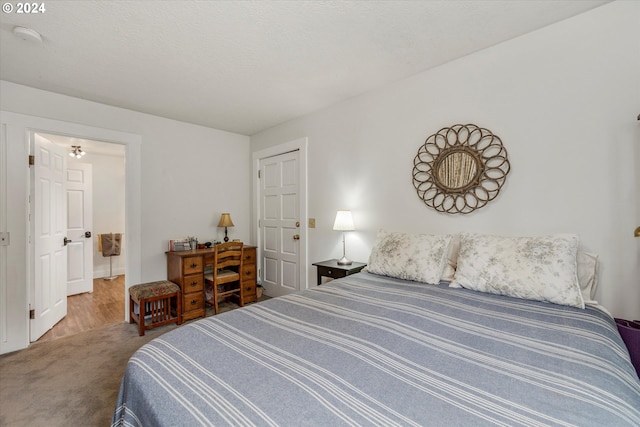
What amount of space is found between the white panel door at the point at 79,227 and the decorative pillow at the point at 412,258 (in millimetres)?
4833

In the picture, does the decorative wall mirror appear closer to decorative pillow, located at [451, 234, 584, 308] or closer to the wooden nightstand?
decorative pillow, located at [451, 234, 584, 308]

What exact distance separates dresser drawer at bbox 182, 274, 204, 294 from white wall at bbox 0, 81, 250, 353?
59 cm

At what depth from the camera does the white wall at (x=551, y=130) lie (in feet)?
5.53

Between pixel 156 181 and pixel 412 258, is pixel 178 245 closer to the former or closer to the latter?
pixel 156 181

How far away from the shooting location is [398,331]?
1.28 meters

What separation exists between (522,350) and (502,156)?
1.49m

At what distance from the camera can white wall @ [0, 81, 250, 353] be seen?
102 inches

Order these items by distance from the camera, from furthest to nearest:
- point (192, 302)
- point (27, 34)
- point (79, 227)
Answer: point (79, 227) < point (192, 302) < point (27, 34)

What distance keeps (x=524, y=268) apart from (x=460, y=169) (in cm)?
91

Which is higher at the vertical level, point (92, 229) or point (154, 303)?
point (92, 229)

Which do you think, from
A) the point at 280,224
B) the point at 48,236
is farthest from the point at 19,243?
the point at 280,224

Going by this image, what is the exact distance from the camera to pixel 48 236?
3027 mm

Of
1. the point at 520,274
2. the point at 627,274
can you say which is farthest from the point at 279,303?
the point at 627,274

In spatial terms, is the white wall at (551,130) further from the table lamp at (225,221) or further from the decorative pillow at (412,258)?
the table lamp at (225,221)
